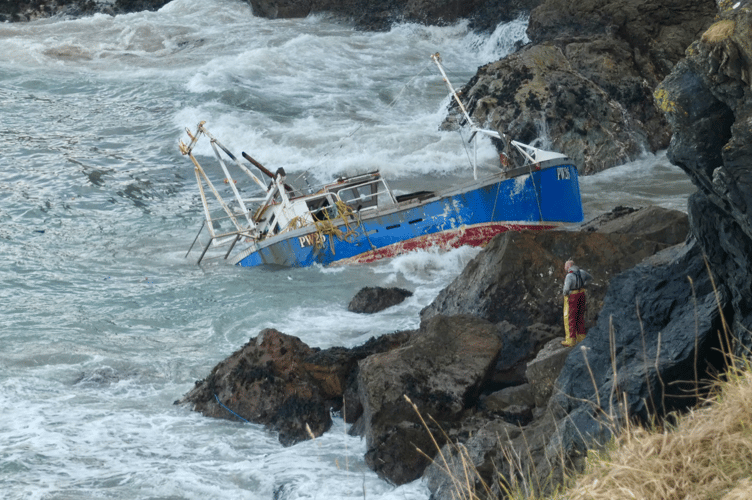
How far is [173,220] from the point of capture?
21.4 metres

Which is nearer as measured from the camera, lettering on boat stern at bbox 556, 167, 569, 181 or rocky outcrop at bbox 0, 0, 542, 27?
lettering on boat stern at bbox 556, 167, 569, 181

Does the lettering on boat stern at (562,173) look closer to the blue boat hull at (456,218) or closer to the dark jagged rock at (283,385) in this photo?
the blue boat hull at (456,218)

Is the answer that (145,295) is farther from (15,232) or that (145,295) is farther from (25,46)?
(25,46)

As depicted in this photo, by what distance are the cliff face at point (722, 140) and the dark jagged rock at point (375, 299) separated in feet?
26.7

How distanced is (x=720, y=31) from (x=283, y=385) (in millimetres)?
6241

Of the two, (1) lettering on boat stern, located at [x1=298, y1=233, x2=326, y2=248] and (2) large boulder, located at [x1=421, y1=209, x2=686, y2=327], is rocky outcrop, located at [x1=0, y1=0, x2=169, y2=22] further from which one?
(2) large boulder, located at [x1=421, y1=209, x2=686, y2=327]

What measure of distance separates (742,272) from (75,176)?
2134 cm

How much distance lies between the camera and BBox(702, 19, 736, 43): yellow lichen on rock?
5520 millimetres

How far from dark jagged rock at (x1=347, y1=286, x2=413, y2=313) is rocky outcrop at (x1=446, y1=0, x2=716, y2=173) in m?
9.00

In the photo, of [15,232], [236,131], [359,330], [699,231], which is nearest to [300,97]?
[236,131]

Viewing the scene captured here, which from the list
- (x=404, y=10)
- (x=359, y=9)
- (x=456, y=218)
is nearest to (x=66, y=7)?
(x=359, y=9)

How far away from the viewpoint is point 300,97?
32156mm

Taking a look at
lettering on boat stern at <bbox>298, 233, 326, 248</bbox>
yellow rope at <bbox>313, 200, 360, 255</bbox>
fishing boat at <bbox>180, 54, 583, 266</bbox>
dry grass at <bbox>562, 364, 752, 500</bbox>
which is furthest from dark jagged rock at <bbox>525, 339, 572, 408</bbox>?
lettering on boat stern at <bbox>298, 233, 326, 248</bbox>

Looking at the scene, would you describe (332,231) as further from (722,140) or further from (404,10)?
(404,10)
